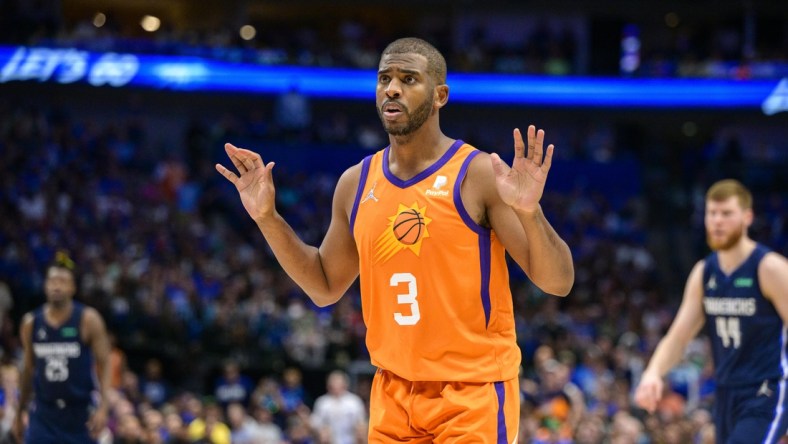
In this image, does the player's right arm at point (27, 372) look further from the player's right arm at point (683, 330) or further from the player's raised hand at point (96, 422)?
the player's right arm at point (683, 330)

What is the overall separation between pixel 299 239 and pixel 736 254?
3230 mm

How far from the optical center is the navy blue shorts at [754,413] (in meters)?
6.32

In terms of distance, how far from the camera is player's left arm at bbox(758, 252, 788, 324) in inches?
251

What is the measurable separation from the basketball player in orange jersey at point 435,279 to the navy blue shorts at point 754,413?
2532mm

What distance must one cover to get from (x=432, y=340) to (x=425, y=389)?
0.20 meters

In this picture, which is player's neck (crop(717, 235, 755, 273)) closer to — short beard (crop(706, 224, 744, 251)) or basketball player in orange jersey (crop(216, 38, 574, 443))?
short beard (crop(706, 224, 744, 251))

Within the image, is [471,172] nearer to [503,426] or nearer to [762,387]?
[503,426]

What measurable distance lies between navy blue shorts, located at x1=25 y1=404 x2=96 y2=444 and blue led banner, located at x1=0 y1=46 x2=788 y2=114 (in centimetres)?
1438

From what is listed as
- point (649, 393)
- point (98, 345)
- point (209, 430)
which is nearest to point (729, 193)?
point (649, 393)

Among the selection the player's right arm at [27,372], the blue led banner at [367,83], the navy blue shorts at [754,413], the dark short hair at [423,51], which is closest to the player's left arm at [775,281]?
the navy blue shorts at [754,413]

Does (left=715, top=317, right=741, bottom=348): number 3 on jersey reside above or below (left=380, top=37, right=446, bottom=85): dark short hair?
below

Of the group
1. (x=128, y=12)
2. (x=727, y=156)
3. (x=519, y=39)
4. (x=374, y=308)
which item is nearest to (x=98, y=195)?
(x=128, y=12)

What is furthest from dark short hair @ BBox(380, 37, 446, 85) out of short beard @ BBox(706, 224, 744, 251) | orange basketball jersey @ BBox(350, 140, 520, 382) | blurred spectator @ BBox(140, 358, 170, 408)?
blurred spectator @ BBox(140, 358, 170, 408)

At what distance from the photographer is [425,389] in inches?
169
